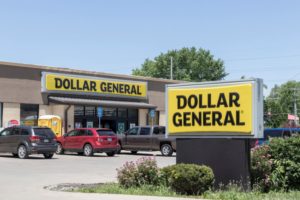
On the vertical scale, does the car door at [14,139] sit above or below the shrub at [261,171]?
above

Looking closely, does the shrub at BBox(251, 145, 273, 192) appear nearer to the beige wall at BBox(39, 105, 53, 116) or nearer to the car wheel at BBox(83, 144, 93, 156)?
the car wheel at BBox(83, 144, 93, 156)

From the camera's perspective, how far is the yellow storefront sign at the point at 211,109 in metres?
12.7

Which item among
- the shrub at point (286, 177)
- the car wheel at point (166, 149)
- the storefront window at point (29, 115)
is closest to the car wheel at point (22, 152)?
the car wheel at point (166, 149)

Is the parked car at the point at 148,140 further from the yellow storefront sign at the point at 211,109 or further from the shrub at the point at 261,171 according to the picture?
the shrub at the point at 261,171

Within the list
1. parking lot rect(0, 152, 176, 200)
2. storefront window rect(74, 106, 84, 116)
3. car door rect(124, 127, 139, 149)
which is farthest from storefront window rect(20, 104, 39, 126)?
parking lot rect(0, 152, 176, 200)

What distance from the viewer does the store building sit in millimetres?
36656

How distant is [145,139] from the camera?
32750 millimetres


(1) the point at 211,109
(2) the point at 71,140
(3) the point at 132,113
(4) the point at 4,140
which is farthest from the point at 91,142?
(1) the point at 211,109

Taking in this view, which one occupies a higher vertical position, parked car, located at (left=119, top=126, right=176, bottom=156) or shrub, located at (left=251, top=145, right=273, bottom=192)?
parked car, located at (left=119, top=126, right=176, bottom=156)

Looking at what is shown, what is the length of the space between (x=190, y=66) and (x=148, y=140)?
57.3 metres

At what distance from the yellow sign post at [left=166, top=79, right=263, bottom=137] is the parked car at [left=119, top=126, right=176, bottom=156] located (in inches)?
685

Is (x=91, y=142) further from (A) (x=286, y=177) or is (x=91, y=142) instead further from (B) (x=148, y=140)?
(A) (x=286, y=177)

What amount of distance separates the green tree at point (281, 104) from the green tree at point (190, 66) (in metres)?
9.88

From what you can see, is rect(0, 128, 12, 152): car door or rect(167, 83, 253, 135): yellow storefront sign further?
rect(0, 128, 12, 152): car door
